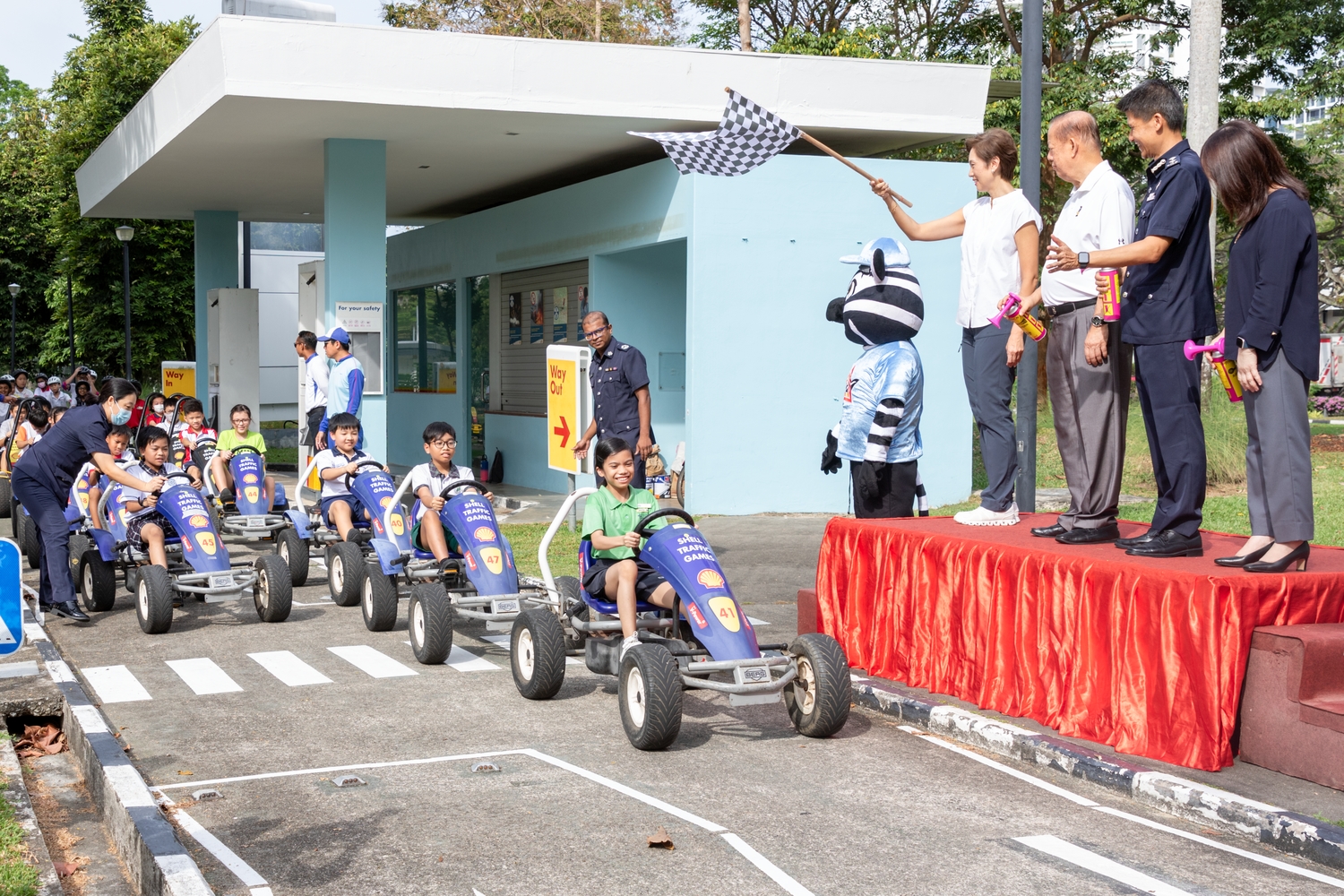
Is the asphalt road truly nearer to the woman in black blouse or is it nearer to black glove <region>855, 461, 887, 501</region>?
the woman in black blouse

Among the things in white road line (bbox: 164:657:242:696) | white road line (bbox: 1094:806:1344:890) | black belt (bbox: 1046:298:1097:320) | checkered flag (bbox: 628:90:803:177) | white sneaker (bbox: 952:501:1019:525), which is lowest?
white road line (bbox: 164:657:242:696)

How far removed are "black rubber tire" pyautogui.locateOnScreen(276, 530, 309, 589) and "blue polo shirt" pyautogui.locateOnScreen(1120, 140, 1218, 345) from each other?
6.96m

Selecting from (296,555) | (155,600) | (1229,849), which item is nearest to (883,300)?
(1229,849)

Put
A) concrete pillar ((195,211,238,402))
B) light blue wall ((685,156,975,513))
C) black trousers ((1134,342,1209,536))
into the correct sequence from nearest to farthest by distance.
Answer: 1. black trousers ((1134,342,1209,536))
2. light blue wall ((685,156,975,513))
3. concrete pillar ((195,211,238,402))

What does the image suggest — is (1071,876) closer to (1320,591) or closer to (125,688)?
(1320,591)

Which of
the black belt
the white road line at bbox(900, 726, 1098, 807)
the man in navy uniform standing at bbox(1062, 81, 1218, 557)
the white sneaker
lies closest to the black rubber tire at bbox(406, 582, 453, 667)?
the white road line at bbox(900, 726, 1098, 807)

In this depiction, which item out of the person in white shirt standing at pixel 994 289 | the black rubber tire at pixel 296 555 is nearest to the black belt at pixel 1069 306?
the person in white shirt standing at pixel 994 289

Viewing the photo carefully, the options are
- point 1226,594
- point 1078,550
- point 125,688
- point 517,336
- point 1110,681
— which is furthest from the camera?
point 517,336

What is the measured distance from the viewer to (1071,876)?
4.35 m

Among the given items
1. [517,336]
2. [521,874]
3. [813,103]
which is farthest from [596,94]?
[521,874]

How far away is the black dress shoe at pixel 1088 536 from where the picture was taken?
629cm

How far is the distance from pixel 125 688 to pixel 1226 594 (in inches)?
217

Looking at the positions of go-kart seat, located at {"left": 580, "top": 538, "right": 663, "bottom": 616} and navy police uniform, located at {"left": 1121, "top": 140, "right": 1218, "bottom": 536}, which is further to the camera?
go-kart seat, located at {"left": 580, "top": 538, "right": 663, "bottom": 616}

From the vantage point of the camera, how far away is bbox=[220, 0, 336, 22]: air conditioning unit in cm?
2025
